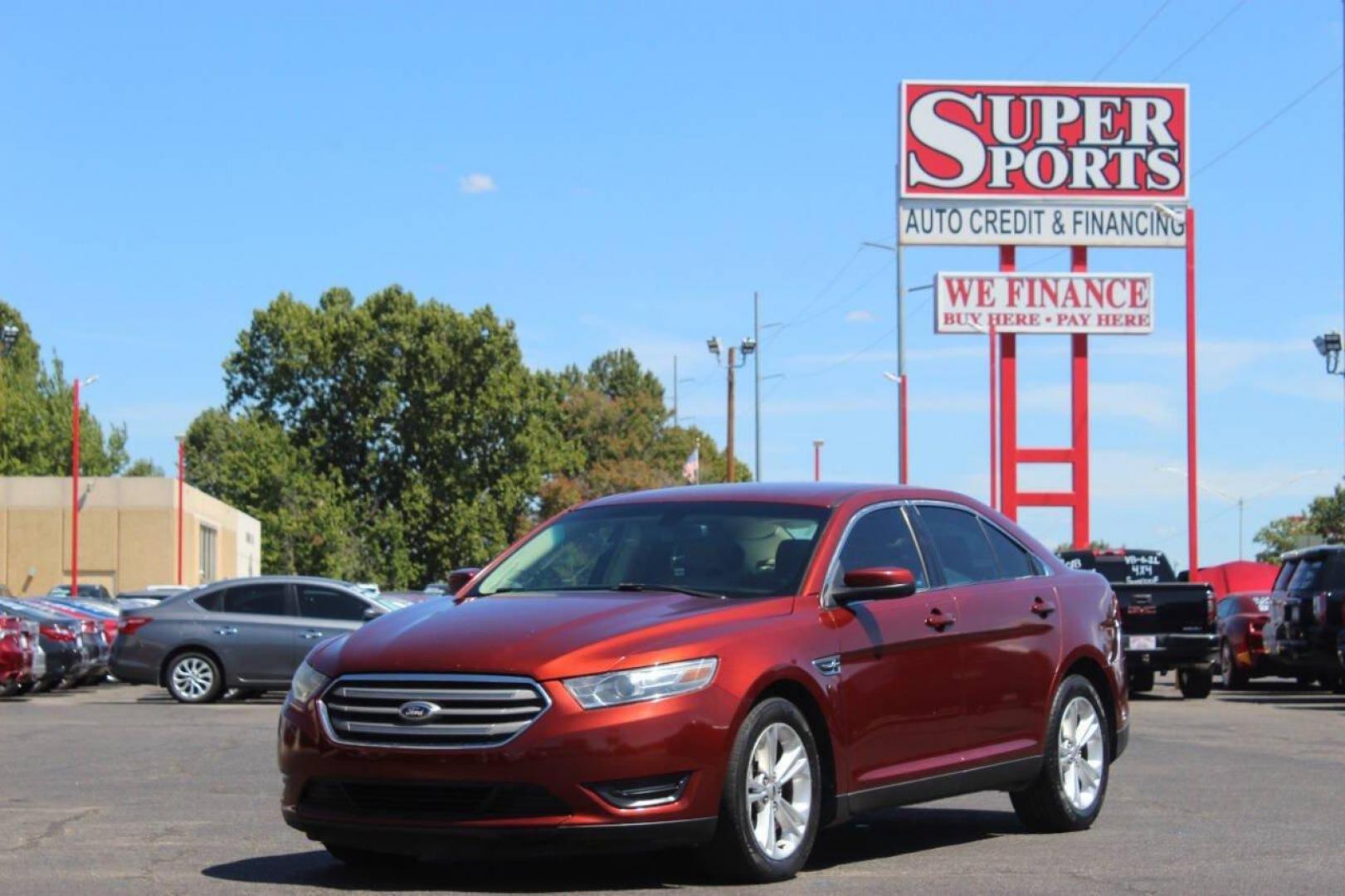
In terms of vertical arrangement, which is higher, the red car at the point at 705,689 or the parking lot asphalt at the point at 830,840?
the red car at the point at 705,689

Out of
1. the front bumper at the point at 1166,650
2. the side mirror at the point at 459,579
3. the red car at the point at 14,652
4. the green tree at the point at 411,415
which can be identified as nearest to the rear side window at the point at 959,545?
the side mirror at the point at 459,579

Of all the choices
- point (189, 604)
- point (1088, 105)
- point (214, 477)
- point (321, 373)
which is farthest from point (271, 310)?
point (189, 604)

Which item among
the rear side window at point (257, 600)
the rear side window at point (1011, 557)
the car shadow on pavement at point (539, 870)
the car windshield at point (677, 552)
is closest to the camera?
the car shadow on pavement at point (539, 870)

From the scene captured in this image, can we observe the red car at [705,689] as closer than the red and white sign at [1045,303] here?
Yes

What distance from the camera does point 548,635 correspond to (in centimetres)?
800

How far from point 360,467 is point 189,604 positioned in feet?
234

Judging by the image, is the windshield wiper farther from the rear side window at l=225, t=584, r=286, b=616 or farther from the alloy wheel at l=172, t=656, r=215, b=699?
the alloy wheel at l=172, t=656, r=215, b=699

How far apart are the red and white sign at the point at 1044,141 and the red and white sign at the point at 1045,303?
191 centimetres

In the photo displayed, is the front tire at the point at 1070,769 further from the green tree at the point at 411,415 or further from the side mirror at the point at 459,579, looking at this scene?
the green tree at the point at 411,415

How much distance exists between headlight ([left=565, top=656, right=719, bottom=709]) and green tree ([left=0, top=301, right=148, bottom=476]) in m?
91.7

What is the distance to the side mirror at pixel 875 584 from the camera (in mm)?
8750

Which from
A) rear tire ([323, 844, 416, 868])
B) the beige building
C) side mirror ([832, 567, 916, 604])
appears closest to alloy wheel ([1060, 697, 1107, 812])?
side mirror ([832, 567, 916, 604])

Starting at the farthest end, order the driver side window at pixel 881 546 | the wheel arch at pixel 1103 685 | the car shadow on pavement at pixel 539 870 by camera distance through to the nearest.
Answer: the wheel arch at pixel 1103 685, the driver side window at pixel 881 546, the car shadow on pavement at pixel 539 870

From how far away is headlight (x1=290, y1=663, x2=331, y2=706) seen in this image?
8.24 meters
